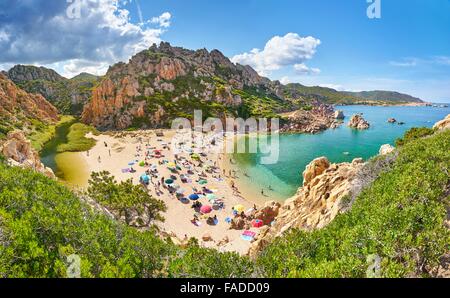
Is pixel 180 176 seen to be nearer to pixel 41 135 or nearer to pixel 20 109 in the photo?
pixel 41 135

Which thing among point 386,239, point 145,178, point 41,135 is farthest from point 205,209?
point 41,135

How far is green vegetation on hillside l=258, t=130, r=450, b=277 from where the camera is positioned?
10.6m

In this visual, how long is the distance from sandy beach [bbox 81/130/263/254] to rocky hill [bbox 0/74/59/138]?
39496 millimetres

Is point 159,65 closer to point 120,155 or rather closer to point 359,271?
point 120,155

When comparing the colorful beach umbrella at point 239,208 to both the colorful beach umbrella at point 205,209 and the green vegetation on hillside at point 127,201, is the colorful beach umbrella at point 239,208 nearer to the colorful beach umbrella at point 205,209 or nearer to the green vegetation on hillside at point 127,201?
the colorful beach umbrella at point 205,209

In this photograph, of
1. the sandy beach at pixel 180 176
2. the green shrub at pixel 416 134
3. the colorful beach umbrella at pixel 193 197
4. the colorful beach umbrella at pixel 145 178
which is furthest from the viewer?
the colorful beach umbrella at pixel 145 178

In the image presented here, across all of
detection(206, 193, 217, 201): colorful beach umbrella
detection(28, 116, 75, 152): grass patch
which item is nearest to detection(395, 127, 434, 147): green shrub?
detection(206, 193, 217, 201): colorful beach umbrella

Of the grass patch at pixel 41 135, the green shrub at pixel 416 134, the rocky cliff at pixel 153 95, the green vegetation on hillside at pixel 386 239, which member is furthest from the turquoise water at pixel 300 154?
the grass patch at pixel 41 135

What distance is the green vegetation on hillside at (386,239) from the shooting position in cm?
1064

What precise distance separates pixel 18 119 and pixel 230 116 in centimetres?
8856

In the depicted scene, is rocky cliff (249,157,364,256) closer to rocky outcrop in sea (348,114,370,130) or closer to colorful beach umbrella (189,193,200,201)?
colorful beach umbrella (189,193,200,201)

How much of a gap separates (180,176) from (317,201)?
31713 millimetres

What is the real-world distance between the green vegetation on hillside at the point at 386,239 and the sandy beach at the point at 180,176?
13.4 metres
